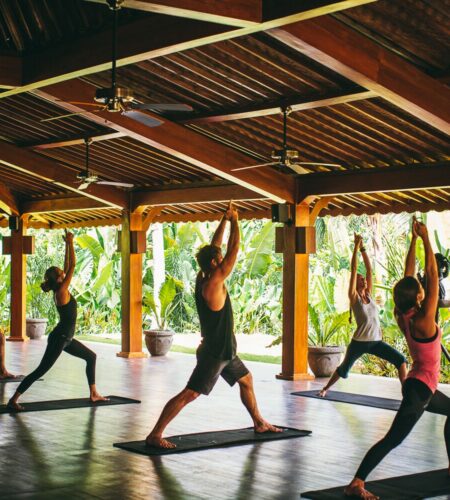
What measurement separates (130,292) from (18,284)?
11.5 ft

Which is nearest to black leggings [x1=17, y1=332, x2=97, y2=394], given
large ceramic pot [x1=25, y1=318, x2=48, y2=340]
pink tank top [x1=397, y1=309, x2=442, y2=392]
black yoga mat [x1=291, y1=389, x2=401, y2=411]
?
black yoga mat [x1=291, y1=389, x2=401, y2=411]

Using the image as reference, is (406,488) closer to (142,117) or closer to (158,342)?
(142,117)

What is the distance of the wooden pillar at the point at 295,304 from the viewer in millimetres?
11688

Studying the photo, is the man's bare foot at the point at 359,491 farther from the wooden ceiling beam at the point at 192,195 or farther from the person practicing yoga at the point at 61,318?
the wooden ceiling beam at the point at 192,195

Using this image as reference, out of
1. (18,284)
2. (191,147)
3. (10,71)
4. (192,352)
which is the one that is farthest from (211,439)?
(18,284)

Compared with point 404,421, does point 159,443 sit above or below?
below

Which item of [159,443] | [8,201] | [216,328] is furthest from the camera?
[8,201]

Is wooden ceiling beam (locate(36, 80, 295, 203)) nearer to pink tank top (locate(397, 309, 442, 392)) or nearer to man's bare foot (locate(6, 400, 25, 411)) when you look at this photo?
man's bare foot (locate(6, 400, 25, 411))

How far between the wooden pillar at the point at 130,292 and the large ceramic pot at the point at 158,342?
0.80ft

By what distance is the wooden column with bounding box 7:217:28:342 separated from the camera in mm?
17062

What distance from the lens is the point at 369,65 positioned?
24.2 ft

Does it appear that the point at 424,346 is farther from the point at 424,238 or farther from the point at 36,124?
the point at 36,124

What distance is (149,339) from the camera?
14930 mm

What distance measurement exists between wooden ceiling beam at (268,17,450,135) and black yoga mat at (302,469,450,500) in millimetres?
3193
